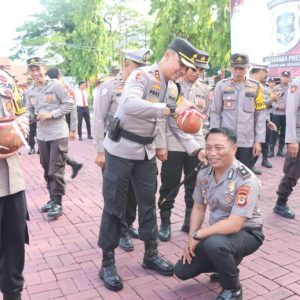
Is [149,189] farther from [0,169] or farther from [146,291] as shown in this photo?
[0,169]

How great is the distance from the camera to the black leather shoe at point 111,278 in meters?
2.94

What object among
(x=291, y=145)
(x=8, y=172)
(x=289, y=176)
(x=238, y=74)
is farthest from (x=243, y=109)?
(x=8, y=172)

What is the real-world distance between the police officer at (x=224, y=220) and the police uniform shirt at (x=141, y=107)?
41 centimetres

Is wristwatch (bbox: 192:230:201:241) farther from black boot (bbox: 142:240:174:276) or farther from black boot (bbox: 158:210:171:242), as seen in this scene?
black boot (bbox: 158:210:171:242)

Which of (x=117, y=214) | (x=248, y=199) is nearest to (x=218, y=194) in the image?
(x=248, y=199)

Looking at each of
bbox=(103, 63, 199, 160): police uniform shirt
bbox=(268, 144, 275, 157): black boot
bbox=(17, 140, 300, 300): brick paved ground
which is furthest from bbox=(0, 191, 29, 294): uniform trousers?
bbox=(268, 144, 275, 157): black boot

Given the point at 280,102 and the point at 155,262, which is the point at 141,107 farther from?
the point at 280,102

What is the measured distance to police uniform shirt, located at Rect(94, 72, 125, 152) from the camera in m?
3.91

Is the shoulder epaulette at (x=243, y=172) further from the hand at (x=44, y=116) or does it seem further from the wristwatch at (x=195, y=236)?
the hand at (x=44, y=116)

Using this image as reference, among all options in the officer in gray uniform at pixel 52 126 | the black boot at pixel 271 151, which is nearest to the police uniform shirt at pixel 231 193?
the officer in gray uniform at pixel 52 126

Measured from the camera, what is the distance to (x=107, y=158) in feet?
10.2

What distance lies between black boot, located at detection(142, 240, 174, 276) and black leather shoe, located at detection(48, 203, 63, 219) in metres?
1.66

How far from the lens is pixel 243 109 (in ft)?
14.4

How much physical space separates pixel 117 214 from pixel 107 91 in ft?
4.65
